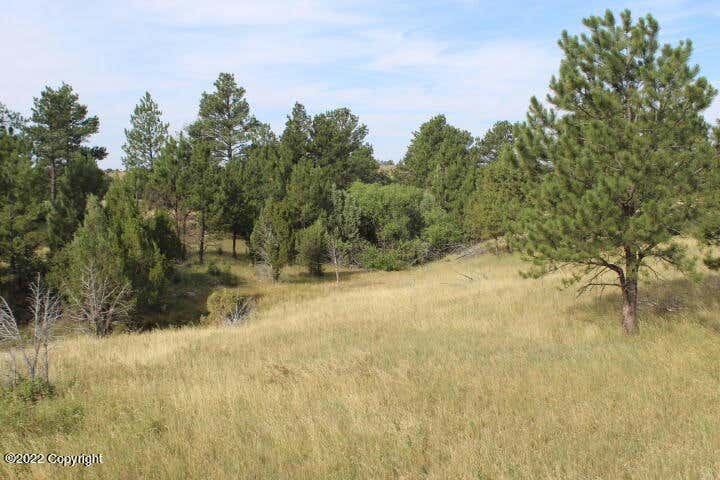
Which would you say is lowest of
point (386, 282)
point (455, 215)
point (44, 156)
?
point (386, 282)

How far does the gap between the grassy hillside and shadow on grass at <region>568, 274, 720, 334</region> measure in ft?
0.22

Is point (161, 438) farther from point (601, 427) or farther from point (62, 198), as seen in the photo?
point (62, 198)

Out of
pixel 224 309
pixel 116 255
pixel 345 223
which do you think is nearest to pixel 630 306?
pixel 224 309

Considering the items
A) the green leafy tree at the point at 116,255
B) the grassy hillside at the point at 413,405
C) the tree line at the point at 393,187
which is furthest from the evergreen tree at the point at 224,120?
the grassy hillside at the point at 413,405

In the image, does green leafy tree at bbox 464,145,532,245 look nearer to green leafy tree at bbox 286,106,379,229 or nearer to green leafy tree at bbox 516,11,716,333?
green leafy tree at bbox 286,106,379,229

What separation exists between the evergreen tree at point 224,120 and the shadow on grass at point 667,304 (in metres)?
40.1

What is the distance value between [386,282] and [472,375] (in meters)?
23.4

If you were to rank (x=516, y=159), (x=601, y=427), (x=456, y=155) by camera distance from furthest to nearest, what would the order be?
1. (x=456, y=155)
2. (x=516, y=159)
3. (x=601, y=427)

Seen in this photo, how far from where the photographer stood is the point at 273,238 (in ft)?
101

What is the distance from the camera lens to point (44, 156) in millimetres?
34688

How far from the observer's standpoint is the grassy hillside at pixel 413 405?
→ 15.3 feet

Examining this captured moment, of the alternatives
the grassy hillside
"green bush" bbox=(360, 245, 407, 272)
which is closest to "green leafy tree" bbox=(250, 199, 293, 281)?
"green bush" bbox=(360, 245, 407, 272)

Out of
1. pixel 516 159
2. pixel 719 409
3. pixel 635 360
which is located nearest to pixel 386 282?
pixel 516 159

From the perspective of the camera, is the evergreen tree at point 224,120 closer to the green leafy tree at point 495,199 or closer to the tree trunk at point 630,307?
the green leafy tree at point 495,199
